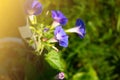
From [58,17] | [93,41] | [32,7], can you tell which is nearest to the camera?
[32,7]

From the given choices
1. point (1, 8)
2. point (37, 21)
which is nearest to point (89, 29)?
point (37, 21)

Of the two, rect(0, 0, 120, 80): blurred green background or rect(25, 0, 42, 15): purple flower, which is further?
rect(0, 0, 120, 80): blurred green background

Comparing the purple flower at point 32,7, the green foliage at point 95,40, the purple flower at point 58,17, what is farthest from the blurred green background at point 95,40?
the purple flower at point 32,7

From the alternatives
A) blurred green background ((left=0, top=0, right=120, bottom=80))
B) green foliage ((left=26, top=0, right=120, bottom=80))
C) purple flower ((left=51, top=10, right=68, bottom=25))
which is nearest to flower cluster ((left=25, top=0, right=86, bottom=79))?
purple flower ((left=51, top=10, right=68, bottom=25))

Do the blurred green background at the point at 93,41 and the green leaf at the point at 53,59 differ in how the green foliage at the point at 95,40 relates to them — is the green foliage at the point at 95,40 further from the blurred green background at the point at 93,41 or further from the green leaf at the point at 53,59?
the green leaf at the point at 53,59

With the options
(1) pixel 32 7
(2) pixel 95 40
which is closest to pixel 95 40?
(2) pixel 95 40

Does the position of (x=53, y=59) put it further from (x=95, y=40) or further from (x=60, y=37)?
(x=95, y=40)

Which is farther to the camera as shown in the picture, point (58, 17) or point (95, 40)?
point (95, 40)

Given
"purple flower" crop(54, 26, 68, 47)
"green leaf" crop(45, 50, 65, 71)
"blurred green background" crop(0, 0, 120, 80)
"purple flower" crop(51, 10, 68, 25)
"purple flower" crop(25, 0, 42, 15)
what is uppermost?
"purple flower" crop(25, 0, 42, 15)

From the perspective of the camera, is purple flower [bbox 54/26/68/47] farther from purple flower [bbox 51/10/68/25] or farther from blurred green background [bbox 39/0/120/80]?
blurred green background [bbox 39/0/120/80]

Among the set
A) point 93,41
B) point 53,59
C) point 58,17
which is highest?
point 58,17
